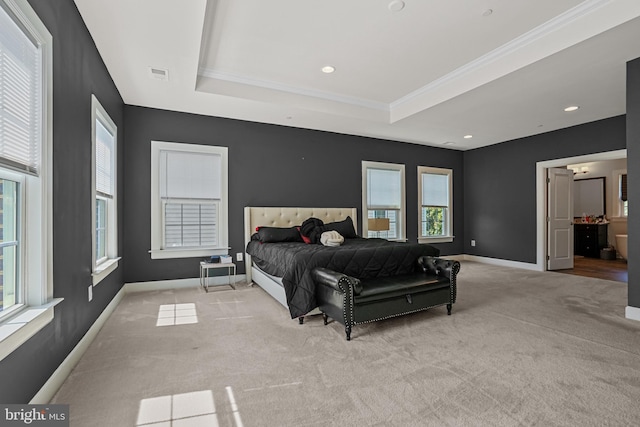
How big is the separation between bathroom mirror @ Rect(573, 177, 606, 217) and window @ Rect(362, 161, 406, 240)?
18.0 ft

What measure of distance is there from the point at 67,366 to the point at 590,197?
1086 cm

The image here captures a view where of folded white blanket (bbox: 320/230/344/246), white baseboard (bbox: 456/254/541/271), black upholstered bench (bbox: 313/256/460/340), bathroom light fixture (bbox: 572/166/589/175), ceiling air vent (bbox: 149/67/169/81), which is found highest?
ceiling air vent (bbox: 149/67/169/81)

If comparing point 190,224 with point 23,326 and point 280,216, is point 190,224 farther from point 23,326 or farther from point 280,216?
point 23,326

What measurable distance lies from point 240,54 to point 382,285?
2944 millimetres

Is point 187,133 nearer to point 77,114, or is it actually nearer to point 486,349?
point 77,114

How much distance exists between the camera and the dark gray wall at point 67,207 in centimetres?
169

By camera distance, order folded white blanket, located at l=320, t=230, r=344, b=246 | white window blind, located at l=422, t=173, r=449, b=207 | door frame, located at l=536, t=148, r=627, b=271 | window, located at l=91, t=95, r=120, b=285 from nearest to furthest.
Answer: window, located at l=91, t=95, r=120, b=285
folded white blanket, located at l=320, t=230, r=344, b=246
door frame, located at l=536, t=148, r=627, b=271
white window blind, located at l=422, t=173, r=449, b=207

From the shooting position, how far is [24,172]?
5.51 feet

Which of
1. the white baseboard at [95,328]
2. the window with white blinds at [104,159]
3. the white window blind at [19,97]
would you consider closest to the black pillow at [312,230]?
the white baseboard at [95,328]

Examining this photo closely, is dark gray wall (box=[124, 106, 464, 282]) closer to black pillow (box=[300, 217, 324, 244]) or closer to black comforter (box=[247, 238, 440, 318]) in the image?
black pillow (box=[300, 217, 324, 244])

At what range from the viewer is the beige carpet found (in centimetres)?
176

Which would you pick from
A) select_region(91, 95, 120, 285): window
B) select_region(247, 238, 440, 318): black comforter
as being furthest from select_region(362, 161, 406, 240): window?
select_region(91, 95, 120, 285): window

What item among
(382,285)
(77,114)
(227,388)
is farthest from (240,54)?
(227,388)

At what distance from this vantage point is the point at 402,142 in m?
6.86
